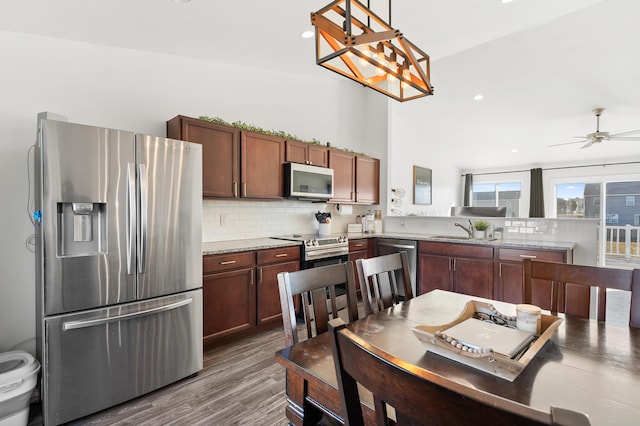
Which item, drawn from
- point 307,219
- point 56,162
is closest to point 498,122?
point 307,219

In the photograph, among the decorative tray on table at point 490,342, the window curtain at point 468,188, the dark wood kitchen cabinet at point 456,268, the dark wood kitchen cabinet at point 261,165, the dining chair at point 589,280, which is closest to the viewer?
the decorative tray on table at point 490,342

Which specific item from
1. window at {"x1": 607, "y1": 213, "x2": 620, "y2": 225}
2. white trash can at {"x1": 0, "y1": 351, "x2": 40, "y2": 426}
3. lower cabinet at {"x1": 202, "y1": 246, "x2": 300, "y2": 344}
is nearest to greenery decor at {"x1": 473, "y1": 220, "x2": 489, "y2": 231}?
lower cabinet at {"x1": 202, "y1": 246, "x2": 300, "y2": 344}

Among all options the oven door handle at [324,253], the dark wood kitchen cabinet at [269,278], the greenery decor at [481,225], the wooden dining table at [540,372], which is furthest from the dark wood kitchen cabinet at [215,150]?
the greenery decor at [481,225]

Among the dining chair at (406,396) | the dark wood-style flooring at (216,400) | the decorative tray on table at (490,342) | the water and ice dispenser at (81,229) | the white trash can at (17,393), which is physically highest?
the water and ice dispenser at (81,229)

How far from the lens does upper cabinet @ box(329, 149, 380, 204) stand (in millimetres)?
4199

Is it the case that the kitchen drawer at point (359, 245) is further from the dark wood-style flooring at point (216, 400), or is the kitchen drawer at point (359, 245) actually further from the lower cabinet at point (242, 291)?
the dark wood-style flooring at point (216, 400)

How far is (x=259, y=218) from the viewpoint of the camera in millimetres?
3736

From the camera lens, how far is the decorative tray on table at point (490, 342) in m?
0.88

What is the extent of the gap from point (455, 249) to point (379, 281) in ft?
7.73

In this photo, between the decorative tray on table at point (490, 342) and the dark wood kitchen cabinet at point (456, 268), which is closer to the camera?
the decorative tray on table at point (490, 342)

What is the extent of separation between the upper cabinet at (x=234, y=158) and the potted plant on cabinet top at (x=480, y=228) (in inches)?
→ 95.9

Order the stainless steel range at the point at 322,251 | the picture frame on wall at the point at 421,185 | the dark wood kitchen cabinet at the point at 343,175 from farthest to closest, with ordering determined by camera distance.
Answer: the picture frame on wall at the point at 421,185 < the dark wood kitchen cabinet at the point at 343,175 < the stainless steel range at the point at 322,251

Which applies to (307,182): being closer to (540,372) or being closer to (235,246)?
(235,246)

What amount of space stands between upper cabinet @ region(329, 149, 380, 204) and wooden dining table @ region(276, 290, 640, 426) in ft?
9.86
